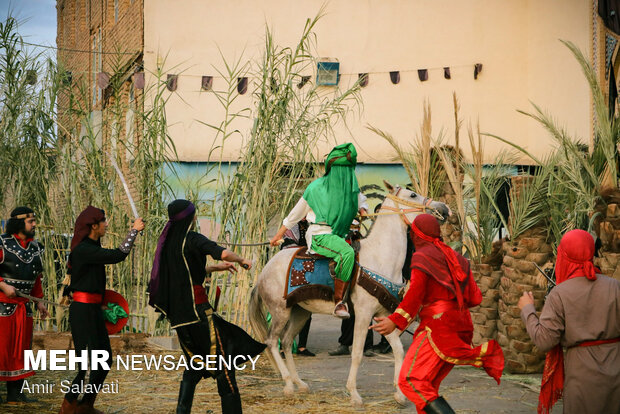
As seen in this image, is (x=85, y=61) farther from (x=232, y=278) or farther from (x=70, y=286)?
(x=70, y=286)

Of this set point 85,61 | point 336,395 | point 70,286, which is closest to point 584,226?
point 336,395

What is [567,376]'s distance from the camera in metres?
4.31

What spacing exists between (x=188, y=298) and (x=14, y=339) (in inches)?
92.8

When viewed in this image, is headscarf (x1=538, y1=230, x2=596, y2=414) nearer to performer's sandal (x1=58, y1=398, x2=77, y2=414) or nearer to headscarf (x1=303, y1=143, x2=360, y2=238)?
headscarf (x1=303, y1=143, x2=360, y2=238)

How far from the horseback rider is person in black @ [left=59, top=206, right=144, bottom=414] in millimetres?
1846

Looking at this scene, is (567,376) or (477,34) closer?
(567,376)

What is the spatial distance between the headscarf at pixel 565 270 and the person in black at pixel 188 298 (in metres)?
2.06

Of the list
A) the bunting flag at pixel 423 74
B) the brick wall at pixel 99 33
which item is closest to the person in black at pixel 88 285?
the brick wall at pixel 99 33

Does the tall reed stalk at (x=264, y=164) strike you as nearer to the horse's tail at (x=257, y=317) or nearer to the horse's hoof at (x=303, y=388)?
the horse's tail at (x=257, y=317)

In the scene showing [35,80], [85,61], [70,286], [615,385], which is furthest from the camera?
[85,61]

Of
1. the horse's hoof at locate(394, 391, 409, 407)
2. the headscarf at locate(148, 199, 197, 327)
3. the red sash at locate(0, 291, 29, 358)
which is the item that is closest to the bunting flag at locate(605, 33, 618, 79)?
the horse's hoof at locate(394, 391, 409, 407)

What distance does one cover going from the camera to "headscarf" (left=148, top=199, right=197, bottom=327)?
539 centimetres

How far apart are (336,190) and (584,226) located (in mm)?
2283

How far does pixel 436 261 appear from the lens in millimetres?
4957
